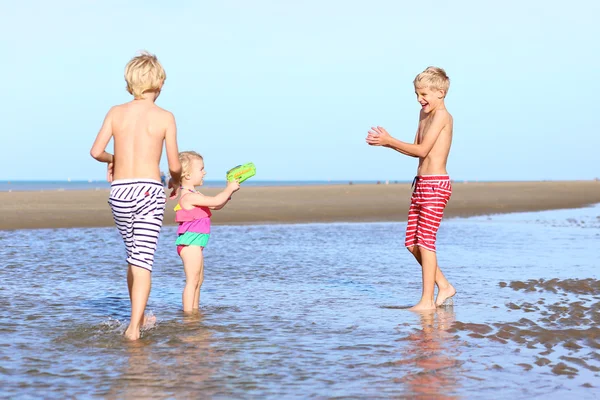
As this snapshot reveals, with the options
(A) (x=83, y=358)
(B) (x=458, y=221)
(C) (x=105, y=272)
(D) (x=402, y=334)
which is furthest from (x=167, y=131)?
(B) (x=458, y=221)

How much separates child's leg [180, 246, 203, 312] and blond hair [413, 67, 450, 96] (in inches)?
90.0

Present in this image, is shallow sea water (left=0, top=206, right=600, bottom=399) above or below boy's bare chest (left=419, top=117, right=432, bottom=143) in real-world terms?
below

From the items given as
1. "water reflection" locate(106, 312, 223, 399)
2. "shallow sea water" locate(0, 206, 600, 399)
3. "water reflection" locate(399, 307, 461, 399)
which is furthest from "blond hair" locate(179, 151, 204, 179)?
"water reflection" locate(399, 307, 461, 399)

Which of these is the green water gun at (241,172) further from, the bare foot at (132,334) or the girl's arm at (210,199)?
the bare foot at (132,334)

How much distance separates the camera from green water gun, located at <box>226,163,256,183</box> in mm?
6109

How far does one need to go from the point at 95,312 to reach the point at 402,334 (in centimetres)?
239

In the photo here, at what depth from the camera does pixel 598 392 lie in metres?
3.76

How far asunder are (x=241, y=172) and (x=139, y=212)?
1226 millimetres

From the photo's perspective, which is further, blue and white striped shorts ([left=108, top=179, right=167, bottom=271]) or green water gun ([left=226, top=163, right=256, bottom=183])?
green water gun ([left=226, top=163, right=256, bottom=183])

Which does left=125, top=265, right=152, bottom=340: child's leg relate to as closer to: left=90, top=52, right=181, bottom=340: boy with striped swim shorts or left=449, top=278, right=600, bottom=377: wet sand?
left=90, top=52, right=181, bottom=340: boy with striped swim shorts

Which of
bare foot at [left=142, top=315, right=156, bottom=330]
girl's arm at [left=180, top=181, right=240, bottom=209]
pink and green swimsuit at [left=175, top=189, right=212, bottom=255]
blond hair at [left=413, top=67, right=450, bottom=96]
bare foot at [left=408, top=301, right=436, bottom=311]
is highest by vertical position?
blond hair at [left=413, top=67, right=450, bottom=96]

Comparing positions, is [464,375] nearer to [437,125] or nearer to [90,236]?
[437,125]

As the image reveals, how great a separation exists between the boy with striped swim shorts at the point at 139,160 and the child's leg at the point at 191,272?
0.87 m

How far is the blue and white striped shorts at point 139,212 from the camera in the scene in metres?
5.05
